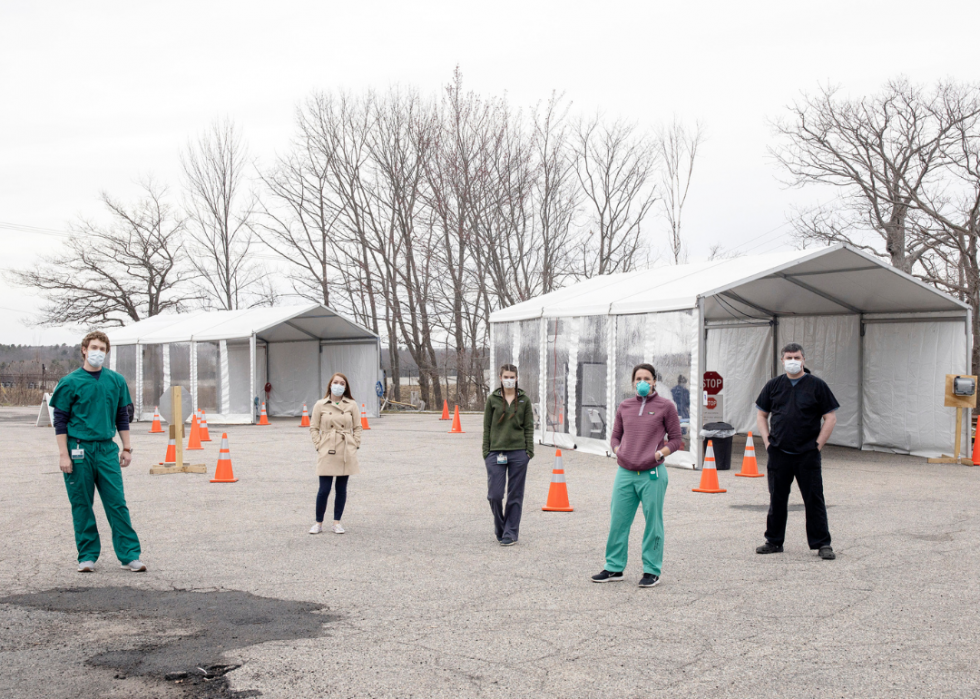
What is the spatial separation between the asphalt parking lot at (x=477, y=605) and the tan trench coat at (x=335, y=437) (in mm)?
669

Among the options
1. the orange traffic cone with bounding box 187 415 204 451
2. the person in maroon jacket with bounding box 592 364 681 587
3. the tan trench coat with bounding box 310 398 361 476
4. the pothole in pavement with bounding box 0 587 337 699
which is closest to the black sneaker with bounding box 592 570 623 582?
the person in maroon jacket with bounding box 592 364 681 587

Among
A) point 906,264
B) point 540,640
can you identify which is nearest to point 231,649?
point 540,640

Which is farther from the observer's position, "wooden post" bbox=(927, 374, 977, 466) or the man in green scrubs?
"wooden post" bbox=(927, 374, 977, 466)

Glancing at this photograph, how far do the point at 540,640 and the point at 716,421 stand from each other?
34.7 ft

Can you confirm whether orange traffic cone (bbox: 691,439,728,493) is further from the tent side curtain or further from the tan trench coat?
the tent side curtain

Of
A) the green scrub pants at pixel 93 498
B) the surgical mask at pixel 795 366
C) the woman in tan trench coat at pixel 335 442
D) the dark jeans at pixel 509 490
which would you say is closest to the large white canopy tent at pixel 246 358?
the woman in tan trench coat at pixel 335 442

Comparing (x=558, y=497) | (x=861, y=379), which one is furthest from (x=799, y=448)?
(x=861, y=379)

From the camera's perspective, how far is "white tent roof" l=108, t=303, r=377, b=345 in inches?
1057

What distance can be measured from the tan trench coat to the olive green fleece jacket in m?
1.27

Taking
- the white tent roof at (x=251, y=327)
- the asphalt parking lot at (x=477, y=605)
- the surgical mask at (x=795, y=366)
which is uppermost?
the white tent roof at (x=251, y=327)

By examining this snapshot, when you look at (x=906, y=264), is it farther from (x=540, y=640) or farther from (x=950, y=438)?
(x=540, y=640)

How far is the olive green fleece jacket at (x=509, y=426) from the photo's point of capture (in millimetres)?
8531

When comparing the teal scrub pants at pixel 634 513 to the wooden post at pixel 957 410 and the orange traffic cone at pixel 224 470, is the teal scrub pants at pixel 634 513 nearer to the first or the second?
the orange traffic cone at pixel 224 470

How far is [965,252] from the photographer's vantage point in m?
29.7
